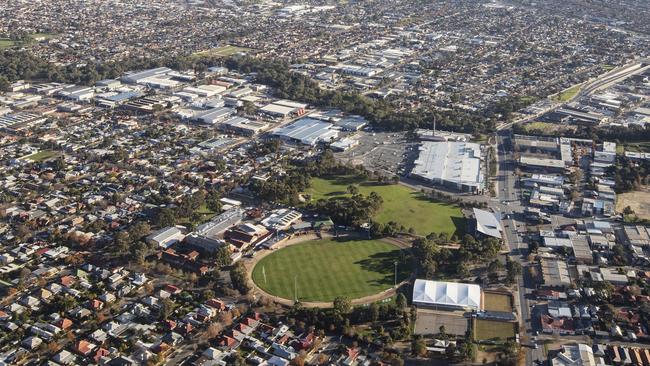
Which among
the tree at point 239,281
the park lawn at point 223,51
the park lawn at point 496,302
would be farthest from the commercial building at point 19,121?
the park lawn at point 496,302

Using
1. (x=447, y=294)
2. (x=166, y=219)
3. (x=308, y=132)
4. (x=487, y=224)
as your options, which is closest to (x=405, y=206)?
(x=487, y=224)

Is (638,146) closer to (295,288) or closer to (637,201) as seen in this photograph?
(637,201)

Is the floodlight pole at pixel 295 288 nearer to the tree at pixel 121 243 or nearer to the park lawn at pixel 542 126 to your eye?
the tree at pixel 121 243

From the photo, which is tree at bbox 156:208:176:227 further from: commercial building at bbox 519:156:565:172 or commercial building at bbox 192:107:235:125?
commercial building at bbox 519:156:565:172

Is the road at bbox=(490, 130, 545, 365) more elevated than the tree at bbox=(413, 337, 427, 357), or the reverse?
the tree at bbox=(413, 337, 427, 357)

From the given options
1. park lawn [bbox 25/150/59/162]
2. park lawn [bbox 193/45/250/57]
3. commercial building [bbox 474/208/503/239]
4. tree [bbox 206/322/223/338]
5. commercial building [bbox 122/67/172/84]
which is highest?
commercial building [bbox 122/67/172/84]

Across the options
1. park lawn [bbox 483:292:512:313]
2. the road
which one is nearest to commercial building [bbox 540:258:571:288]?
the road
